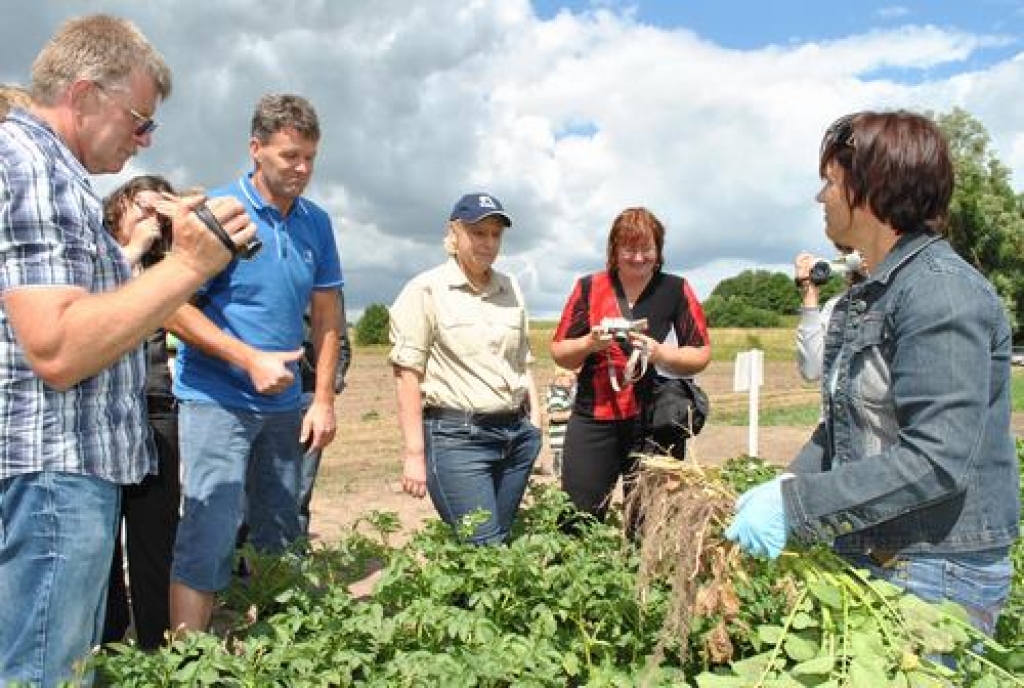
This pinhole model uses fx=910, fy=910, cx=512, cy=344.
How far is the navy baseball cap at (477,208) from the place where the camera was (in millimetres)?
3457

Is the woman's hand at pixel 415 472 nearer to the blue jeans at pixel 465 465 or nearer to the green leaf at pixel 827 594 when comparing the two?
the blue jeans at pixel 465 465

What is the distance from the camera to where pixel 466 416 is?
11.3 ft

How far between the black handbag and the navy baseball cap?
0.96 meters

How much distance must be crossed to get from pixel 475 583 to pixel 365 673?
527 millimetres

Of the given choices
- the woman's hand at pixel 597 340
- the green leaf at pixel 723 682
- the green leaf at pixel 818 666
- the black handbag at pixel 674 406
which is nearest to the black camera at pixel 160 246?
the woman's hand at pixel 597 340

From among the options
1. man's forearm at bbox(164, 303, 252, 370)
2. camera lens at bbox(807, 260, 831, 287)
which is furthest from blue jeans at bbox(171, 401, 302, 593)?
camera lens at bbox(807, 260, 831, 287)

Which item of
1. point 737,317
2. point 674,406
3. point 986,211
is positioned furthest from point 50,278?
point 737,317

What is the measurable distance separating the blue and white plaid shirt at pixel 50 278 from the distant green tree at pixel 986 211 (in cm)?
3664

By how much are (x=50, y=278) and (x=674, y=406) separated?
2527mm

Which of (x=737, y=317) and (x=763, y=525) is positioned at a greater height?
(x=737, y=317)

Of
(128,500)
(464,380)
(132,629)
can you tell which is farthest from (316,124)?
(132,629)

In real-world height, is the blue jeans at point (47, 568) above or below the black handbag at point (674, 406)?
below

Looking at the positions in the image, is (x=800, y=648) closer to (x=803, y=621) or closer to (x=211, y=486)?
(x=803, y=621)

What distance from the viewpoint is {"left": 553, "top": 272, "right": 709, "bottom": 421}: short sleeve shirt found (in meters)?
3.84
